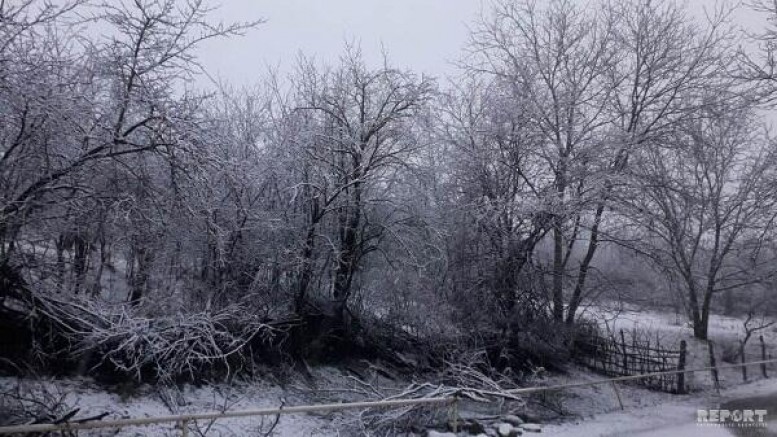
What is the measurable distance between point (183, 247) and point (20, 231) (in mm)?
4128

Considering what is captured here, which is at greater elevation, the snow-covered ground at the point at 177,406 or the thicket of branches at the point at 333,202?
the thicket of branches at the point at 333,202

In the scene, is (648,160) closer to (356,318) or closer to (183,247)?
(356,318)

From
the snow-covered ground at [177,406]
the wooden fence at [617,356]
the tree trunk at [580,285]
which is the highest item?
the tree trunk at [580,285]

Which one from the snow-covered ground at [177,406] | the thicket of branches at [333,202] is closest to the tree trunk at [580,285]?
the thicket of branches at [333,202]

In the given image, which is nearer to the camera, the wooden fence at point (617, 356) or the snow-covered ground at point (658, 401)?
the snow-covered ground at point (658, 401)

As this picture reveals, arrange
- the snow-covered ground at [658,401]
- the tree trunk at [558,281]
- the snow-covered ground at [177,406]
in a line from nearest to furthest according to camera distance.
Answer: the snow-covered ground at [177,406]
the snow-covered ground at [658,401]
the tree trunk at [558,281]

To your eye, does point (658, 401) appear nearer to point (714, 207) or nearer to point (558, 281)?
point (558, 281)

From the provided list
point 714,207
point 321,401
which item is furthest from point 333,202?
point 714,207

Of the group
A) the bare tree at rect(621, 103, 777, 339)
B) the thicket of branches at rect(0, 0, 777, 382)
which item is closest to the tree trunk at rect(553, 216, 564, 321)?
the thicket of branches at rect(0, 0, 777, 382)

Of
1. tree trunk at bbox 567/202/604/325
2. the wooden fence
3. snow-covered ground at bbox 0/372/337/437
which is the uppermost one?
tree trunk at bbox 567/202/604/325

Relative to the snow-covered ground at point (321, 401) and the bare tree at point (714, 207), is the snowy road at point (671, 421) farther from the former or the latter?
the bare tree at point (714, 207)

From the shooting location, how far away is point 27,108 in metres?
9.25

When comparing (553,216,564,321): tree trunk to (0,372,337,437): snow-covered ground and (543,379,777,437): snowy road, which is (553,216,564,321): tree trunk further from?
(0,372,337,437): snow-covered ground

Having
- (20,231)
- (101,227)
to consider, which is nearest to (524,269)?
(101,227)
